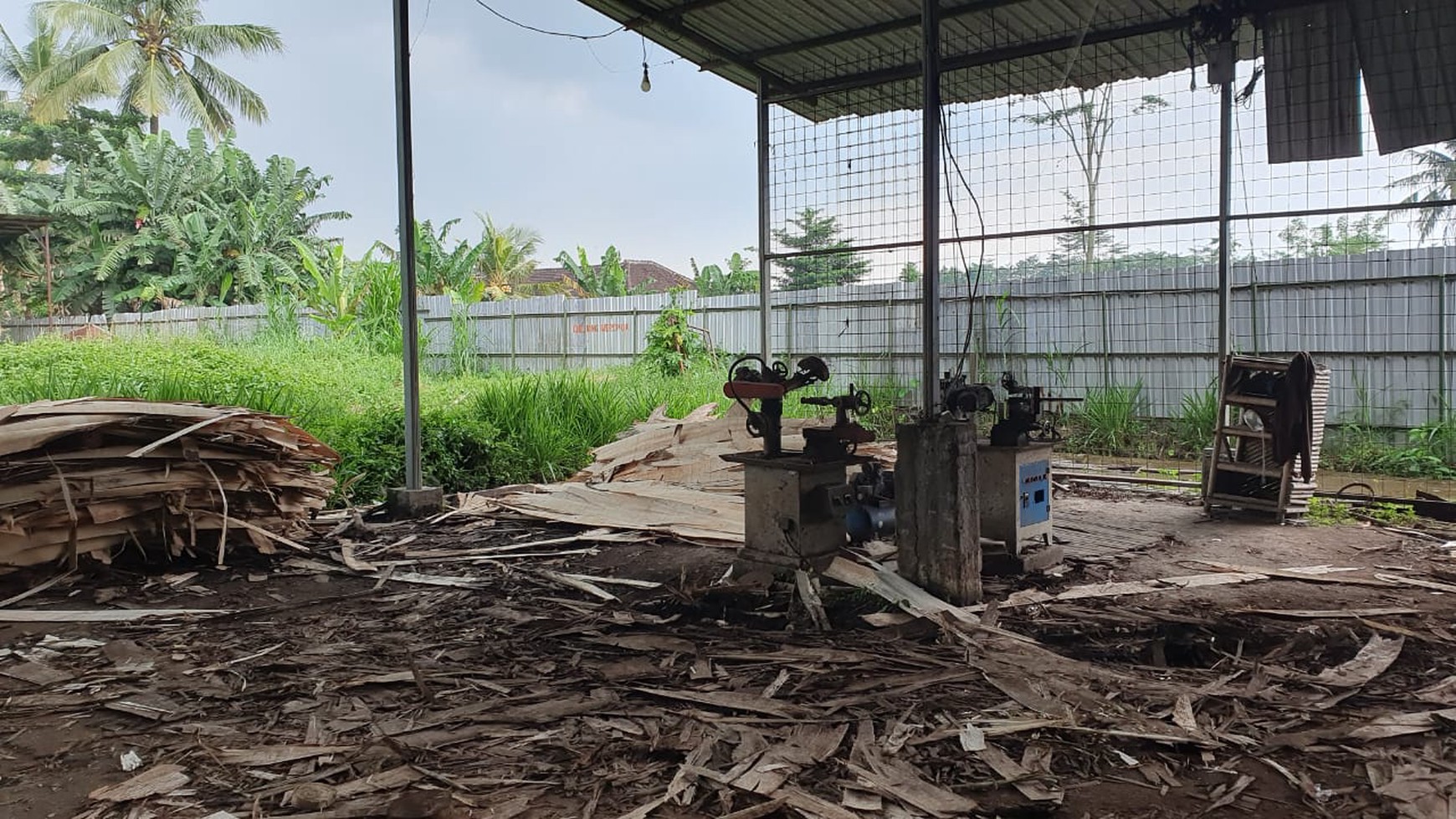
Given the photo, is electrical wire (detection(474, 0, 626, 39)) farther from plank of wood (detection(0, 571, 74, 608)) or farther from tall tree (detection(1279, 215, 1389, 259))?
tall tree (detection(1279, 215, 1389, 259))

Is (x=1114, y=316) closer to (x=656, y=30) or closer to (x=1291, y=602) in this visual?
(x=656, y=30)

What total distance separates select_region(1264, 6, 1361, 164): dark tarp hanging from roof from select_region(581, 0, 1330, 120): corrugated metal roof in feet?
2.88

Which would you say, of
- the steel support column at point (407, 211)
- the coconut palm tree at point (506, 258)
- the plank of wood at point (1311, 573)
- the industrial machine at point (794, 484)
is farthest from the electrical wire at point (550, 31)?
the coconut palm tree at point (506, 258)

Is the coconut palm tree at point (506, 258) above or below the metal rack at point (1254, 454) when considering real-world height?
above

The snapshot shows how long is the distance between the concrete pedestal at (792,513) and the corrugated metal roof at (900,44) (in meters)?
4.94

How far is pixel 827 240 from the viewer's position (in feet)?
32.3

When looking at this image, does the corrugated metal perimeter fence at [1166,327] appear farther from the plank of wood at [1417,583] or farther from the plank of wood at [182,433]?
the plank of wood at [182,433]

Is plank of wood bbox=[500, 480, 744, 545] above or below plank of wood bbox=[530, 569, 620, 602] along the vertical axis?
above

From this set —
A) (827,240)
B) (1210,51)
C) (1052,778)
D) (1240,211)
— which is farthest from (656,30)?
(1052,778)

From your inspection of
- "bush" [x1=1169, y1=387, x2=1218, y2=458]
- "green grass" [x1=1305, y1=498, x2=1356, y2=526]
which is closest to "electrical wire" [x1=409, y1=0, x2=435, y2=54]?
"green grass" [x1=1305, y1=498, x2=1356, y2=526]

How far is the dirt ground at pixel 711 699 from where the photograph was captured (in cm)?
229

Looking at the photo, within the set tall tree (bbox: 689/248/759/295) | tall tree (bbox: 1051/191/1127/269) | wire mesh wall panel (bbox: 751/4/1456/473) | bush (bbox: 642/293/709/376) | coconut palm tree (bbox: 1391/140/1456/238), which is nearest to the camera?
wire mesh wall panel (bbox: 751/4/1456/473)

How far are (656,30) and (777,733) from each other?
7.03m

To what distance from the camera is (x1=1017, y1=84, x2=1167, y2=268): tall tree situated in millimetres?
8227
